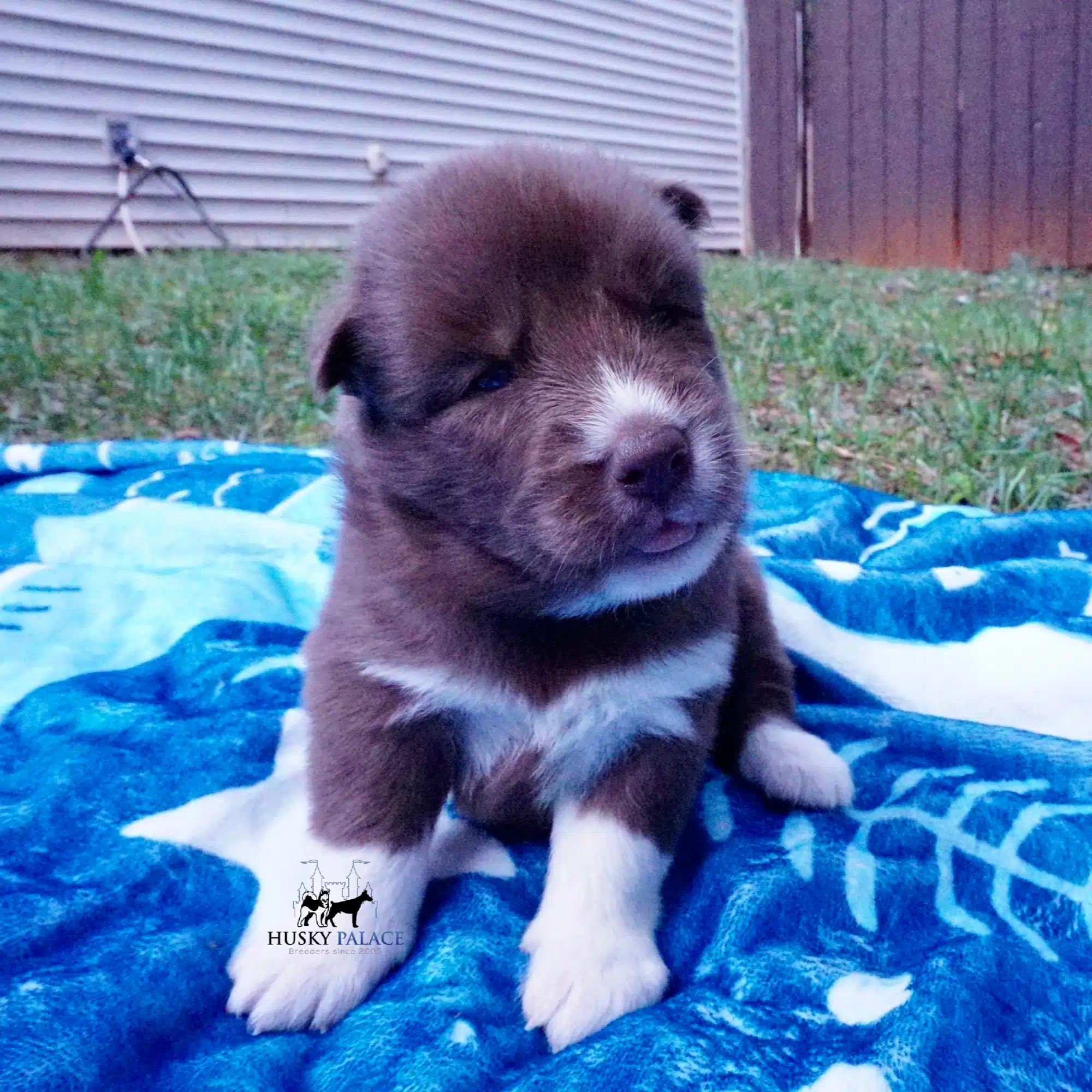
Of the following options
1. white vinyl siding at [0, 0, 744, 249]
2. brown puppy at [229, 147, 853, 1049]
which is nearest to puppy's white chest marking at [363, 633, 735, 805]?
brown puppy at [229, 147, 853, 1049]

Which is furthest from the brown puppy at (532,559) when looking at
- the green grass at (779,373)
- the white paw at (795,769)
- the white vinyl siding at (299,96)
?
the white vinyl siding at (299,96)

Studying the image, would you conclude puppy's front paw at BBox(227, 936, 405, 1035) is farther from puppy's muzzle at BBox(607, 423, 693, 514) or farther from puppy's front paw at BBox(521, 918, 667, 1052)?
puppy's muzzle at BBox(607, 423, 693, 514)

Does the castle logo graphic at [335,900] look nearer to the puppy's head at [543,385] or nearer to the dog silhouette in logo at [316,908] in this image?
the dog silhouette in logo at [316,908]

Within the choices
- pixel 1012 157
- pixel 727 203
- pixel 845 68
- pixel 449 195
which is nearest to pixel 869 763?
pixel 449 195

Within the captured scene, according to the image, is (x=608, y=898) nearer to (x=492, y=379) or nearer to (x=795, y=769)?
(x=795, y=769)

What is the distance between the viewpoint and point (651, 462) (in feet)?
5.16

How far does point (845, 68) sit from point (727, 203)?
351 cm

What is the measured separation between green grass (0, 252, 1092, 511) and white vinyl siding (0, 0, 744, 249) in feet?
5.40

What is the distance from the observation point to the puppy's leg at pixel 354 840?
1770mm

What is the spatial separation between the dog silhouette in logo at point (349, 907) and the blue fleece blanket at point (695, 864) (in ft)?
0.50

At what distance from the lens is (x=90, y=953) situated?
1837mm

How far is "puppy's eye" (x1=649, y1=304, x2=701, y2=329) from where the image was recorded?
72.6 inches

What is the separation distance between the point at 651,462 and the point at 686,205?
86 cm
